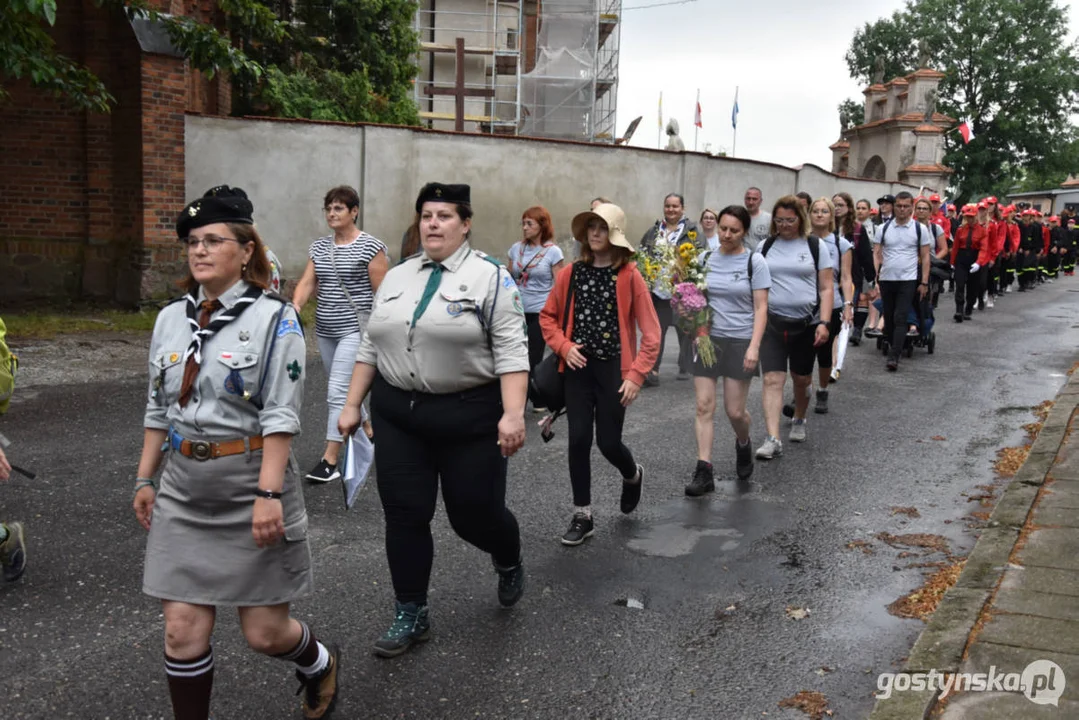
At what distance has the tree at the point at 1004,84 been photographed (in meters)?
62.3

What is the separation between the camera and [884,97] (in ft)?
144

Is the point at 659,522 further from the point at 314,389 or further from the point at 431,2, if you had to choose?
the point at 431,2

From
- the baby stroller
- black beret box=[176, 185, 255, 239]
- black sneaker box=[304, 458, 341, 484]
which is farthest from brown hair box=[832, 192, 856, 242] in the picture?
black beret box=[176, 185, 255, 239]

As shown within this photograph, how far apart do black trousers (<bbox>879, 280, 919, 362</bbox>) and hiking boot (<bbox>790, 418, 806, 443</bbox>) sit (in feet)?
13.6

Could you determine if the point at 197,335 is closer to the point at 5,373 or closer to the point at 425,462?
the point at 425,462

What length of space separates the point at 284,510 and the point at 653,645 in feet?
6.21

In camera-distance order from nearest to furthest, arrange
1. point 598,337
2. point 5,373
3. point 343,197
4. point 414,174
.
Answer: point 5,373, point 598,337, point 343,197, point 414,174

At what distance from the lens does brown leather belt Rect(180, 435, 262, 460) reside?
3.27 m

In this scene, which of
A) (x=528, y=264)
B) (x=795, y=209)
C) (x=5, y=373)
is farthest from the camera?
(x=528, y=264)

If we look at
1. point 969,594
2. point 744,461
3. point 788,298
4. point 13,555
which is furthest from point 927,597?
point 13,555

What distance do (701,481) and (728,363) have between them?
0.83 m

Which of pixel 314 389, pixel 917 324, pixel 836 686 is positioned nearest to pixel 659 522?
pixel 836 686

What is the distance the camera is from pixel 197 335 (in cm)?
328

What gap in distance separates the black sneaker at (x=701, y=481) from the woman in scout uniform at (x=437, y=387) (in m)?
2.76
